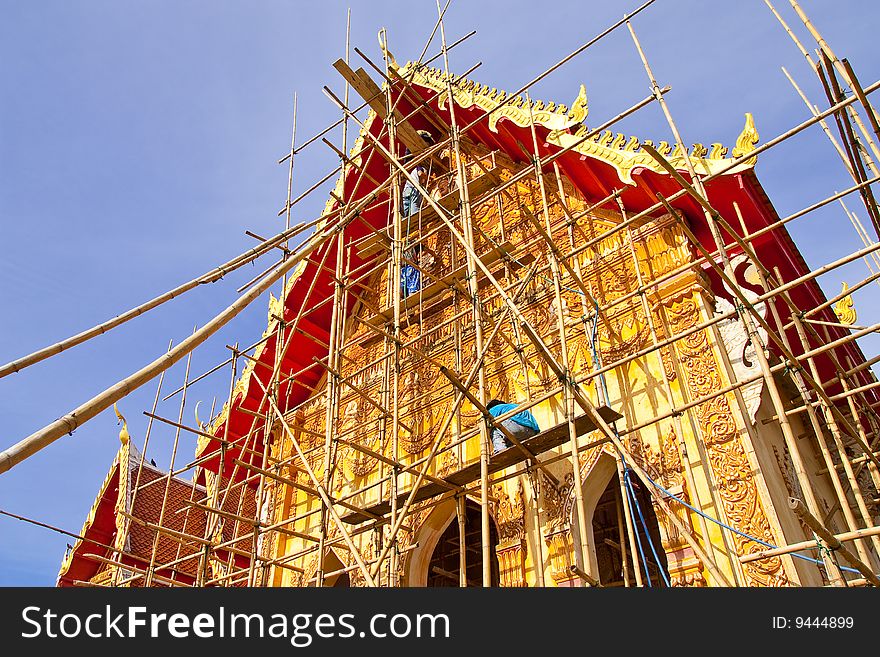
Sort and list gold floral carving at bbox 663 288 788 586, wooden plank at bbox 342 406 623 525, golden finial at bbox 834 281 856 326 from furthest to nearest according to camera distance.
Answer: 1. golden finial at bbox 834 281 856 326
2. wooden plank at bbox 342 406 623 525
3. gold floral carving at bbox 663 288 788 586

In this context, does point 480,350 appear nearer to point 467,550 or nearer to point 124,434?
point 467,550

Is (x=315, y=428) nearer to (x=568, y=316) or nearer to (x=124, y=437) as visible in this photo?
(x=124, y=437)

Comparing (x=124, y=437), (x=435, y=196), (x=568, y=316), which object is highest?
(x=435, y=196)

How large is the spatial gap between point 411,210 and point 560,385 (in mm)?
3709

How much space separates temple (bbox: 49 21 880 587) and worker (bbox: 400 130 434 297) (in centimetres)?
5

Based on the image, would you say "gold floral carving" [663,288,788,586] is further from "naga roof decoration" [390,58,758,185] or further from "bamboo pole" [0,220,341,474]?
"bamboo pole" [0,220,341,474]

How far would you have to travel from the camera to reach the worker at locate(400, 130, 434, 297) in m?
8.45

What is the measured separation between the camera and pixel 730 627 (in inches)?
124

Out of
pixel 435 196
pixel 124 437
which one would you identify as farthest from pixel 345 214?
pixel 124 437

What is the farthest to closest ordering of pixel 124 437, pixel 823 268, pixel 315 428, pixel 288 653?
1. pixel 124 437
2. pixel 315 428
3. pixel 823 268
4. pixel 288 653

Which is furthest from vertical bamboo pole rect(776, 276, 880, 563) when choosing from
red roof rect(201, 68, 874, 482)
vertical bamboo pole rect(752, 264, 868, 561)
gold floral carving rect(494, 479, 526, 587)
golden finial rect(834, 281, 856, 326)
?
gold floral carving rect(494, 479, 526, 587)

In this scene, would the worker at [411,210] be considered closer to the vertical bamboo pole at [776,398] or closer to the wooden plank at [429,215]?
the wooden plank at [429,215]

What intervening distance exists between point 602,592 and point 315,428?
6.19m

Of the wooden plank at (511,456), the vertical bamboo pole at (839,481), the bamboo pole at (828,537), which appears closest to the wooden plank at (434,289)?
the wooden plank at (511,456)
